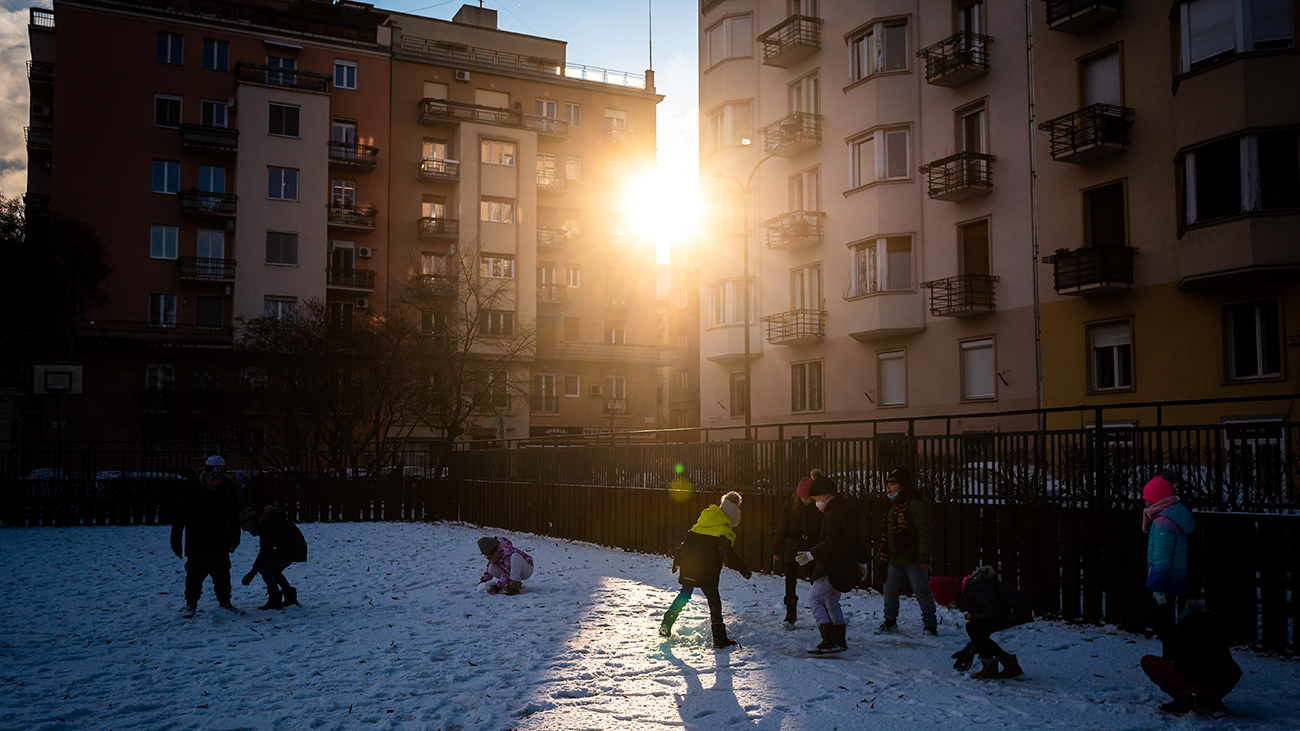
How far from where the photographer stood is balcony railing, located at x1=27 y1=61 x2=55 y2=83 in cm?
5025

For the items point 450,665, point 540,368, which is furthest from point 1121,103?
point 540,368

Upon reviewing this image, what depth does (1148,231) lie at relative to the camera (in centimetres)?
2311

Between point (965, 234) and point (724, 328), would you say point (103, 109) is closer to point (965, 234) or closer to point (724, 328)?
point (724, 328)

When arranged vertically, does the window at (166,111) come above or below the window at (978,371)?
above

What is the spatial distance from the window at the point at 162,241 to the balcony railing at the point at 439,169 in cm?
1362

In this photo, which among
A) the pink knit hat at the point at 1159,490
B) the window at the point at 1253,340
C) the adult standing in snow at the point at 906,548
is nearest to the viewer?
the pink knit hat at the point at 1159,490

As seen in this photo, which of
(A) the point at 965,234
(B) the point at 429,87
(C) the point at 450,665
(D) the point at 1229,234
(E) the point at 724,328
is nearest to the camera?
(C) the point at 450,665

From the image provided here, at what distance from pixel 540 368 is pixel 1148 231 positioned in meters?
40.2

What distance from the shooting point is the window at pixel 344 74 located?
174 ft

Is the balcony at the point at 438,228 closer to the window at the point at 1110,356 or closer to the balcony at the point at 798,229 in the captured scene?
the balcony at the point at 798,229

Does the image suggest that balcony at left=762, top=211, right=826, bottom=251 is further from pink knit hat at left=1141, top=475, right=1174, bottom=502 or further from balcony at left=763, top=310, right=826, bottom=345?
pink knit hat at left=1141, top=475, right=1174, bottom=502

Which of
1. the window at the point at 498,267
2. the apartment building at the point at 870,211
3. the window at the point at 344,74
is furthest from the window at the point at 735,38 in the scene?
the window at the point at 344,74

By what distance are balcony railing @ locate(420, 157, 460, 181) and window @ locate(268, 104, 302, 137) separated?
707 centimetres

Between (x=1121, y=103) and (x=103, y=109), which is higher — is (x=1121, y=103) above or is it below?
below
